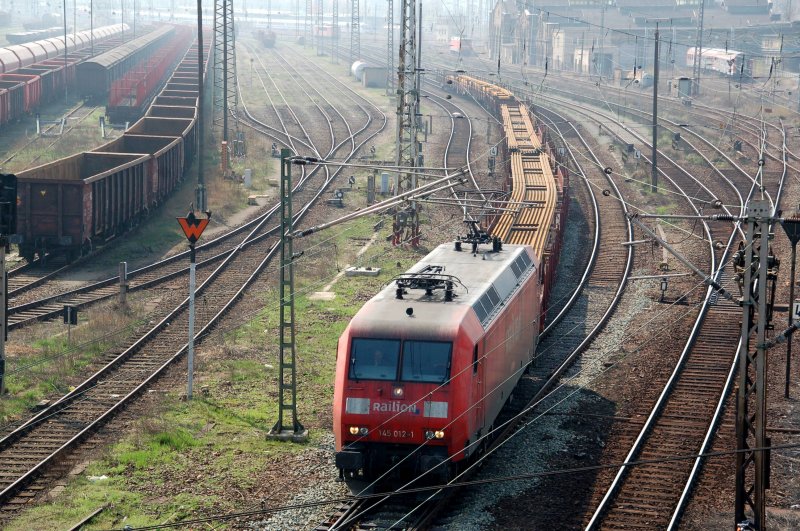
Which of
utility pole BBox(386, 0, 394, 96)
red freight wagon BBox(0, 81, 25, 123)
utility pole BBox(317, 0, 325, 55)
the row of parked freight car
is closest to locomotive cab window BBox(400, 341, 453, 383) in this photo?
red freight wagon BBox(0, 81, 25, 123)

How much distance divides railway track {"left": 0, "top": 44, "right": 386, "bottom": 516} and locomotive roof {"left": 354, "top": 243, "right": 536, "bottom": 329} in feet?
18.2

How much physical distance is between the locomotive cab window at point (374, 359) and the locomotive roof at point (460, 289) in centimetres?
30

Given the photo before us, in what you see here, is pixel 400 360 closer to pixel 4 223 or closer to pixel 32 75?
pixel 4 223

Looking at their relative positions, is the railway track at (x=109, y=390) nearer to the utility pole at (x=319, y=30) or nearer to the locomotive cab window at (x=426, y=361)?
the locomotive cab window at (x=426, y=361)

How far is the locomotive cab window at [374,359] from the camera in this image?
624 inches

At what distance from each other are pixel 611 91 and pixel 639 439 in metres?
71.5

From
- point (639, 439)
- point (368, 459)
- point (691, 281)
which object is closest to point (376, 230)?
point (691, 281)

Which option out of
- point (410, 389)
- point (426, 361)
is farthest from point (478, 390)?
point (410, 389)

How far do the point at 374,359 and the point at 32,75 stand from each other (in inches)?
2231

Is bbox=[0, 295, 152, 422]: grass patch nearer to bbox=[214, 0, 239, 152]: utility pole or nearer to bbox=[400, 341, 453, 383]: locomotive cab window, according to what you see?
bbox=[400, 341, 453, 383]: locomotive cab window

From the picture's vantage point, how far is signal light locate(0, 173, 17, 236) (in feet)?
62.6

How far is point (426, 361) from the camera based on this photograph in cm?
1580

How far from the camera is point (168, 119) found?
165 ft

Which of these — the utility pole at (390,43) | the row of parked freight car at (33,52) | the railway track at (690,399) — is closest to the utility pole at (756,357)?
the railway track at (690,399)
